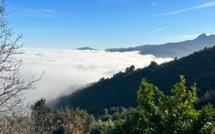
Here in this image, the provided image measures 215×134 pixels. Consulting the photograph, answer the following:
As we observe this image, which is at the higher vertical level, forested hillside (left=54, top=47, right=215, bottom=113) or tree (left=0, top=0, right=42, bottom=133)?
tree (left=0, top=0, right=42, bottom=133)

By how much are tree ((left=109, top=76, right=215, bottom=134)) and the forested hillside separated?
49975 mm

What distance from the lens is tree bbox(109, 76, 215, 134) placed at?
23.1 feet

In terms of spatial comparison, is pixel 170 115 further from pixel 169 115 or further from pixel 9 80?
pixel 9 80

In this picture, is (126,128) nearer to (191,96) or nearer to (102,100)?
(191,96)

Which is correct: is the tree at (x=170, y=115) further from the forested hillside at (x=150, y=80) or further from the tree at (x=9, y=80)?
the forested hillside at (x=150, y=80)

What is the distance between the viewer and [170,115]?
709 centimetres

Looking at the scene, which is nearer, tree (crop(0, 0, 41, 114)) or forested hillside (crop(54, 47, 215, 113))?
tree (crop(0, 0, 41, 114))

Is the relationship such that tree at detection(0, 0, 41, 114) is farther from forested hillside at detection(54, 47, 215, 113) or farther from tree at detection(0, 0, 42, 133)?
forested hillside at detection(54, 47, 215, 113)

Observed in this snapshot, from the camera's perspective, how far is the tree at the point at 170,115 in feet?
23.1

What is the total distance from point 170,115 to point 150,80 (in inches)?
2825

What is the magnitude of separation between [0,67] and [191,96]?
16.7 feet

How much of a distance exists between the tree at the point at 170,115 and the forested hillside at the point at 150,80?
4998 centimetres

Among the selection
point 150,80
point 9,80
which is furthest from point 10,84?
point 150,80

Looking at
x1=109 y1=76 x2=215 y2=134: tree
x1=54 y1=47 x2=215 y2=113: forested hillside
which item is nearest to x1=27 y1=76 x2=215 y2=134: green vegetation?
x1=109 y1=76 x2=215 y2=134: tree
